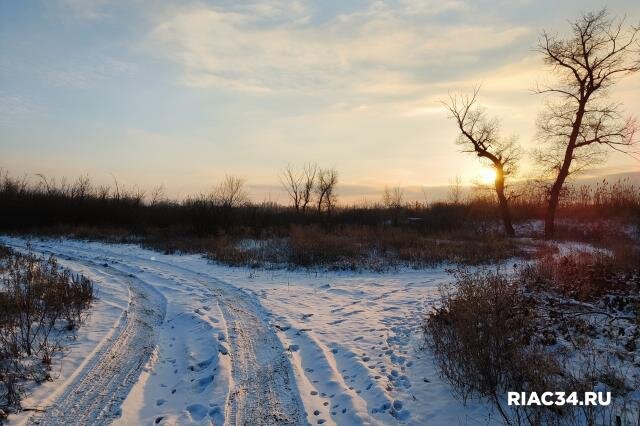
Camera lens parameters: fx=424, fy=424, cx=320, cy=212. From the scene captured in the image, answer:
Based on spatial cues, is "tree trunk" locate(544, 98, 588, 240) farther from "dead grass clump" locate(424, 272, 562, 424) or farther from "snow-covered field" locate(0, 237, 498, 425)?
"dead grass clump" locate(424, 272, 562, 424)

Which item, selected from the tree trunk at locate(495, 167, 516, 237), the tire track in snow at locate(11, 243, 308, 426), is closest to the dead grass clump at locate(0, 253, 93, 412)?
the tire track in snow at locate(11, 243, 308, 426)

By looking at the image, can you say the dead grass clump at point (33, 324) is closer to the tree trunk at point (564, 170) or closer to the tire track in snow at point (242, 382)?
the tire track in snow at point (242, 382)

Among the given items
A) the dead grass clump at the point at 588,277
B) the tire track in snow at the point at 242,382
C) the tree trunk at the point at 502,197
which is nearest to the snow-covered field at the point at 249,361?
the tire track in snow at the point at 242,382

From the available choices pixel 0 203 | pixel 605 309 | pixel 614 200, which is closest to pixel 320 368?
pixel 605 309

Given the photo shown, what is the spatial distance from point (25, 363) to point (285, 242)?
549 inches

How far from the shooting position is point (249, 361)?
626cm

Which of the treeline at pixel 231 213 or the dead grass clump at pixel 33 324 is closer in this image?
the dead grass clump at pixel 33 324

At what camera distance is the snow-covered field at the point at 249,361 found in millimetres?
4750

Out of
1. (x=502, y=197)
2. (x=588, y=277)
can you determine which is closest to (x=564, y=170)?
(x=502, y=197)

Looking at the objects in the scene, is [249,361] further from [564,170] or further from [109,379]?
[564,170]

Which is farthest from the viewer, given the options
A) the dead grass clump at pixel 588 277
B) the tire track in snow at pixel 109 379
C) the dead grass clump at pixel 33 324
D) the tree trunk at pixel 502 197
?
the tree trunk at pixel 502 197

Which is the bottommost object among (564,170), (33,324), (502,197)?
(33,324)

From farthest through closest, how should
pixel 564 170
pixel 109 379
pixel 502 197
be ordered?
pixel 502 197 → pixel 564 170 → pixel 109 379

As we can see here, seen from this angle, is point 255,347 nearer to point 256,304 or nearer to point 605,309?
point 256,304
